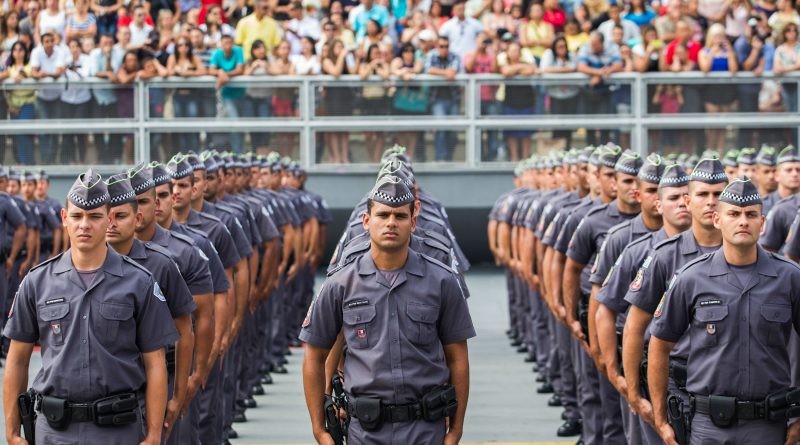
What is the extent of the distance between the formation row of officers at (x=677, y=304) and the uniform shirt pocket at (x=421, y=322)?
1.11 metres

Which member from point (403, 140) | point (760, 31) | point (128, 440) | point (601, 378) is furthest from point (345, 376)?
point (760, 31)

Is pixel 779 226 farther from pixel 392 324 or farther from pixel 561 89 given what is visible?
pixel 561 89

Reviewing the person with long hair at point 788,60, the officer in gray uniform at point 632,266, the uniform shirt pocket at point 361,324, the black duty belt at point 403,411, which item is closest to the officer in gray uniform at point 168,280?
the uniform shirt pocket at point 361,324

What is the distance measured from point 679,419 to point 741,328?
1.94 ft

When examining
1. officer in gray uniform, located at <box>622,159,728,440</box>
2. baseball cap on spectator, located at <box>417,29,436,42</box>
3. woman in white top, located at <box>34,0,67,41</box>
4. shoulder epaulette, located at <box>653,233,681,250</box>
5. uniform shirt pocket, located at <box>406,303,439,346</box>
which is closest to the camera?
uniform shirt pocket, located at <box>406,303,439,346</box>

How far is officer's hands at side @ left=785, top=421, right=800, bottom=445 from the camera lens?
6866 mm

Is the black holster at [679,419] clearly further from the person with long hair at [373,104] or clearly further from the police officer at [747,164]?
the person with long hair at [373,104]

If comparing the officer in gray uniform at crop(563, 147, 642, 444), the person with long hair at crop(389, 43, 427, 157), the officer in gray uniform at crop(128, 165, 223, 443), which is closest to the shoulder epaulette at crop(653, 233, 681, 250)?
the officer in gray uniform at crop(563, 147, 642, 444)

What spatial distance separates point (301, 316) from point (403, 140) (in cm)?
505

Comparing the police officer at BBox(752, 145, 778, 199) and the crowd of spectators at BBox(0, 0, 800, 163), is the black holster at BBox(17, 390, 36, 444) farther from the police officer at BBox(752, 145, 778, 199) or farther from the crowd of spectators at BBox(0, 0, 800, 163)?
the crowd of spectators at BBox(0, 0, 800, 163)

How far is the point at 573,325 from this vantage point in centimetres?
1072

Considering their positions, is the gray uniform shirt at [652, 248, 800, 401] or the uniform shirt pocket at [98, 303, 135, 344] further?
the gray uniform shirt at [652, 248, 800, 401]

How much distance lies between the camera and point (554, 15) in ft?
81.3

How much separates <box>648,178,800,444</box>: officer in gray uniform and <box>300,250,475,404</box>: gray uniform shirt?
1.07m
